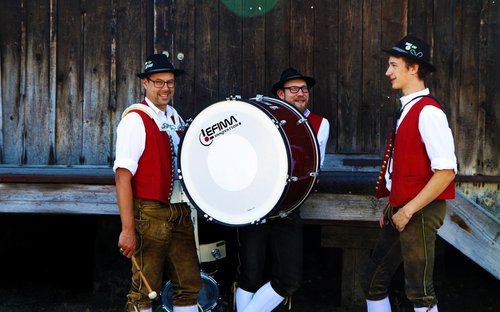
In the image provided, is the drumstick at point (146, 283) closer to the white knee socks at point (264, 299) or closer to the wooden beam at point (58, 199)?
the white knee socks at point (264, 299)

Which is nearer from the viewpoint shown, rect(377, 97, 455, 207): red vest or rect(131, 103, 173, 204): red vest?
rect(377, 97, 455, 207): red vest

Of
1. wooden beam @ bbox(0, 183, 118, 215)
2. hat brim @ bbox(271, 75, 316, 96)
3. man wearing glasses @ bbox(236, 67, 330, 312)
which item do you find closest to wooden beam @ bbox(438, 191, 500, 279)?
man wearing glasses @ bbox(236, 67, 330, 312)

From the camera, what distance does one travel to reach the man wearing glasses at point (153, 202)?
430cm

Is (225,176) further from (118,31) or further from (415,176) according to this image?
(118,31)

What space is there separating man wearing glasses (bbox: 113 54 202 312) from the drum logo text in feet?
0.76

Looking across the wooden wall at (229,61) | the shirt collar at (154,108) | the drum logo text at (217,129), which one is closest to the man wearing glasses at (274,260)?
the drum logo text at (217,129)

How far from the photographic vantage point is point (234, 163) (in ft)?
14.3

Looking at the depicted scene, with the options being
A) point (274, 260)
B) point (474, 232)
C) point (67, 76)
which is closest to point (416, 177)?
point (474, 232)

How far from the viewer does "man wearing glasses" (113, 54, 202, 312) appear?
14.1 feet

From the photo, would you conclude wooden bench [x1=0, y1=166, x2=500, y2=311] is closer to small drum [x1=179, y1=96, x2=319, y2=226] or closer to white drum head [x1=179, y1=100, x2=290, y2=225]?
small drum [x1=179, y1=96, x2=319, y2=226]

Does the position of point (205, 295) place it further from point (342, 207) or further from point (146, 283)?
point (342, 207)

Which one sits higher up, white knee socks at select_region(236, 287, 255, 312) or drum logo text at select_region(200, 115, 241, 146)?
drum logo text at select_region(200, 115, 241, 146)

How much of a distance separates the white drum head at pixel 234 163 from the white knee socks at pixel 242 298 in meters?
0.80

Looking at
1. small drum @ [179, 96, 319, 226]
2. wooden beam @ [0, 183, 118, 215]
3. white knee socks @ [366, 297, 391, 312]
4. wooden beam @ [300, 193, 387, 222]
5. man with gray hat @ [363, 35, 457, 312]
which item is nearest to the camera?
man with gray hat @ [363, 35, 457, 312]
